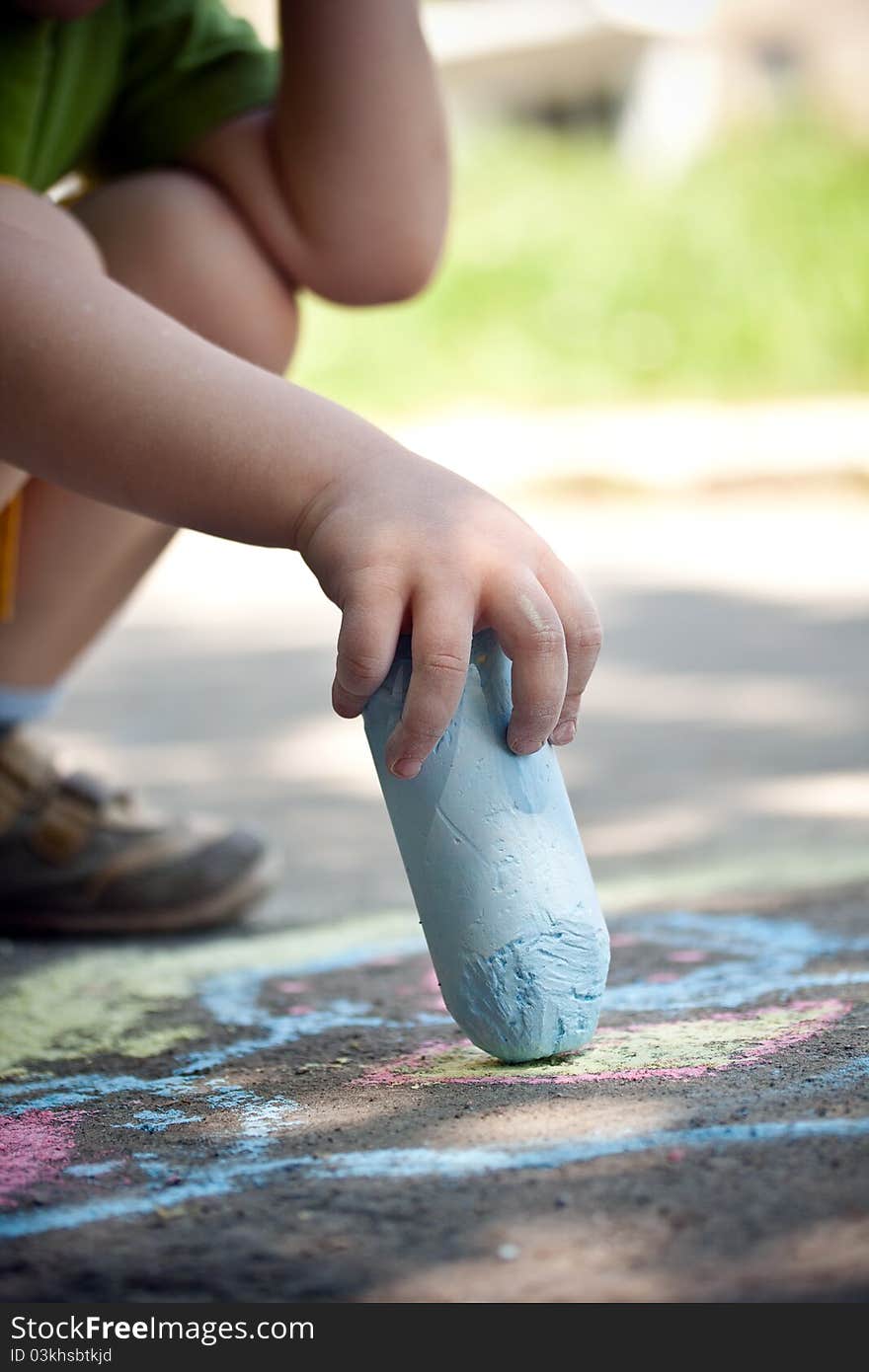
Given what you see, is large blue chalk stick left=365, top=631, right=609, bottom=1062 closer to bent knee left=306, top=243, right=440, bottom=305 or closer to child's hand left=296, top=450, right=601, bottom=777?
child's hand left=296, top=450, right=601, bottom=777

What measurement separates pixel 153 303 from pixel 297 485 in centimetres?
46

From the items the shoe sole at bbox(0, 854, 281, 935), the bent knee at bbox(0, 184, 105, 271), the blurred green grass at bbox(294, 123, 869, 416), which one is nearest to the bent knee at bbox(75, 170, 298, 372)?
the bent knee at bbox(0, 184, 105, 271)

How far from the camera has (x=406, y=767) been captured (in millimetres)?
801

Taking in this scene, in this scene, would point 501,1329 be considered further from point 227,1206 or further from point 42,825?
point 42,825

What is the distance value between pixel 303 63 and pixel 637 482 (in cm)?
319

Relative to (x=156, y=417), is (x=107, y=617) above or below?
below

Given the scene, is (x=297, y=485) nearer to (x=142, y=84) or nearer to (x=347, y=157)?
(x=347, y=157)

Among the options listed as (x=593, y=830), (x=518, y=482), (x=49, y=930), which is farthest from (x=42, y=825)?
(x=518, y=482)

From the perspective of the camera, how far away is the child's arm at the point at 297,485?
777 millimetres

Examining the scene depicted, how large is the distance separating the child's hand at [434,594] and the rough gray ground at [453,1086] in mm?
190

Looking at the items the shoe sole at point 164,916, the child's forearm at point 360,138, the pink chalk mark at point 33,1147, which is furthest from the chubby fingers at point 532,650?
the shoe sole at point 164,916

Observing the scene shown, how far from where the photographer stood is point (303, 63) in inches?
45.8

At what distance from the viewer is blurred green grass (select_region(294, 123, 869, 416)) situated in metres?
5.25

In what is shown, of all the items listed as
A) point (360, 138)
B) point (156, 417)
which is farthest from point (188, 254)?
point (156, 417)
